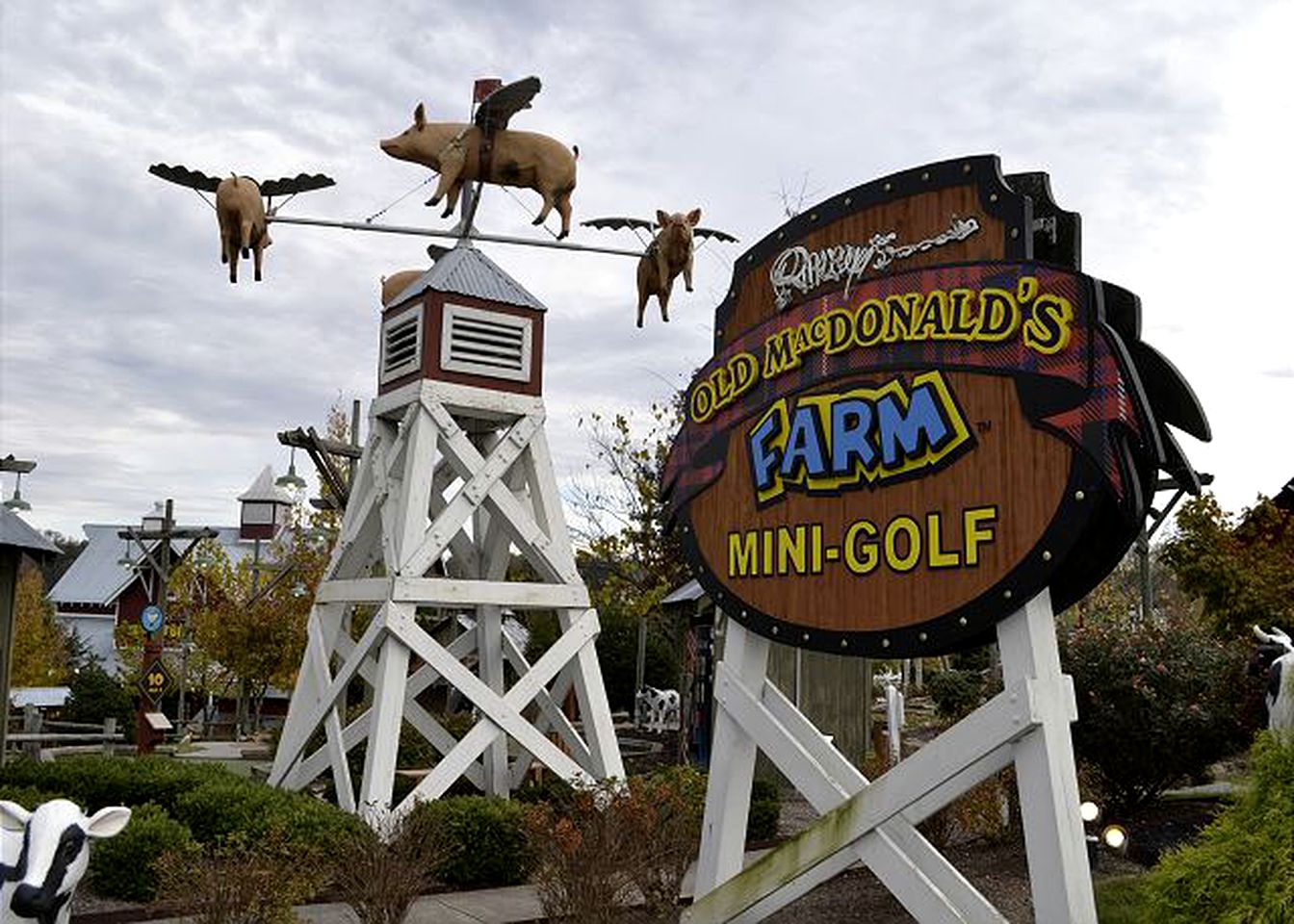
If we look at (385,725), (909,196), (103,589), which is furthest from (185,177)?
(103,589)

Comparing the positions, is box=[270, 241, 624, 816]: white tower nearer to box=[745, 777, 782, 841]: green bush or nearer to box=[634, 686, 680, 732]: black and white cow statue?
box=[745, 777, 782, 841]: green bush

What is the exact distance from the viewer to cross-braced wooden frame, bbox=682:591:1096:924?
507 centimetres

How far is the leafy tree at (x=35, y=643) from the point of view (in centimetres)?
3022

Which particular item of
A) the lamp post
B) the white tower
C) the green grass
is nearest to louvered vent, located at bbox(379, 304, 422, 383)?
the white tower

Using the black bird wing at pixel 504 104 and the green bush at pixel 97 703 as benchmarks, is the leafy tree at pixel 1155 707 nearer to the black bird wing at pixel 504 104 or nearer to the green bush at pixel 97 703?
the black bird wing at pixel 504 104

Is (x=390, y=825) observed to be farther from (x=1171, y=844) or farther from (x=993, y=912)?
(x=1171, y=844)

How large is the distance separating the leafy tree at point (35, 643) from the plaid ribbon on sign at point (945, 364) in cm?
2260

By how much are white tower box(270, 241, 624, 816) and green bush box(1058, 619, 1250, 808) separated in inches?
188

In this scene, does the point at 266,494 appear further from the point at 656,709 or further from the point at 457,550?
the point at 457,550

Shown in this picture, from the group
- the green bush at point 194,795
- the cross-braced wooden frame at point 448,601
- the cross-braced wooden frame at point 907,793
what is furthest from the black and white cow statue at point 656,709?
the cross-braced wooden frame at point 907,793

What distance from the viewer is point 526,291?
12.8 metres

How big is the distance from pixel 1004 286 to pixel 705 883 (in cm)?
384

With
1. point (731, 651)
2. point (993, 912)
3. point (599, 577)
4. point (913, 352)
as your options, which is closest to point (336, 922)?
point (731, 651)

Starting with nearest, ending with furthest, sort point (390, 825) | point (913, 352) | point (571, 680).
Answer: point (913, 352) < point (390, 825) < point (571, 680)
